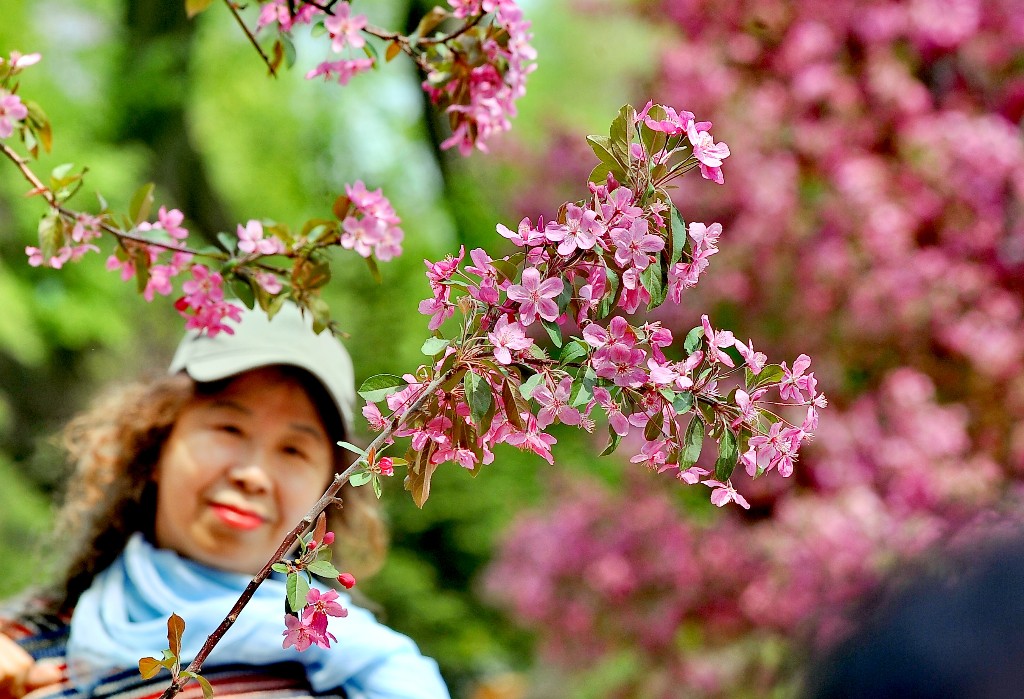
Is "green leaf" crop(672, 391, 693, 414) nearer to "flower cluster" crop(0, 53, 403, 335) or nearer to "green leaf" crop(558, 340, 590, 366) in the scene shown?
"green leaf" crop(558, 340, 590, 366)

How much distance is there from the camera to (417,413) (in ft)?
3.01

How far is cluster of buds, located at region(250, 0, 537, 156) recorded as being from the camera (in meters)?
1.30

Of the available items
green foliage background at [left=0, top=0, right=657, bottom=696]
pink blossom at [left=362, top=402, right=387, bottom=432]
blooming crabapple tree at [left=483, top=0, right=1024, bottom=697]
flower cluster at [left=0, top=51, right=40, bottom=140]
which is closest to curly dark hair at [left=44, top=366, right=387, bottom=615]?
flower cluster at [left=0, top=51, right=40, bottom=140]

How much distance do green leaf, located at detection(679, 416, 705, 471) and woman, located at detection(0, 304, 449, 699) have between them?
575 millimetres

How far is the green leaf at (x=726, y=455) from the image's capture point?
90 centimetres

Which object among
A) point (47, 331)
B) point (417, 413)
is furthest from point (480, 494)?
point (417, 413)

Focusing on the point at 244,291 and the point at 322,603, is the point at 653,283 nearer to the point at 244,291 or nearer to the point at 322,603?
the point at 322,603

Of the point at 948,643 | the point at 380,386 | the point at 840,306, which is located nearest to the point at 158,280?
the point at 380,386

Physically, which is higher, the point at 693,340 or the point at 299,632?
the point at 693,340

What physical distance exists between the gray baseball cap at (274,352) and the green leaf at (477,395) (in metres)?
0.64

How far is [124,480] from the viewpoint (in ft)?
5.62

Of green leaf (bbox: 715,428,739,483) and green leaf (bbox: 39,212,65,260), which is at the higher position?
green leaf (bbox: 39,212,65,260)

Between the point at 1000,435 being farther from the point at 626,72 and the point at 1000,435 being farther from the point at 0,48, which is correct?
the point at 0,48

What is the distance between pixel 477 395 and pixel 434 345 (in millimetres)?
51
